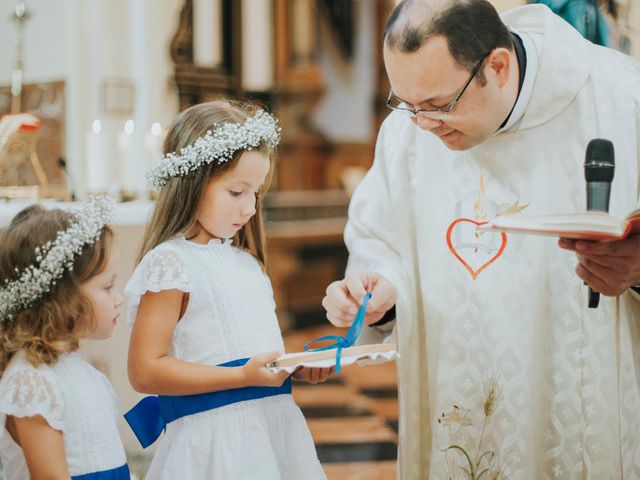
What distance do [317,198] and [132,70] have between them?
8.63 ft

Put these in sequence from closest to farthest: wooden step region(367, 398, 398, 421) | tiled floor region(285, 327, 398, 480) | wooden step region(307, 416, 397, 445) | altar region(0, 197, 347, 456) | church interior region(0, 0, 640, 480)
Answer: church interior region(0, 0, 640, 480) → tiled floor region(285, 327, 398, 480) → wooden step region(307, 416, 397, 445) → wooden step region(367, 398, 398, 421) → altar region(0, 197, 347, 456)

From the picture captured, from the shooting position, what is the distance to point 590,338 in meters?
2.40

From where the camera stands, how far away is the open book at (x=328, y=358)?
78.7 inches

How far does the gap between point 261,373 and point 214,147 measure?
1.91 ft

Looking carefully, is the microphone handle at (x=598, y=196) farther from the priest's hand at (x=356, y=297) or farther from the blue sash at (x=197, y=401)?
the blue sash at (x=197, y=401)

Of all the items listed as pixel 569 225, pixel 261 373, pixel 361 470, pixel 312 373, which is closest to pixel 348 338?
pixel 312 373

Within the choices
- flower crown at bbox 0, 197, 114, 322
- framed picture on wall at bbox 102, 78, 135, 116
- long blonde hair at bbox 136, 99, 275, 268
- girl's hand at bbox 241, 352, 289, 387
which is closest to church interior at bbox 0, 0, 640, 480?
framed picture on wall at bbox 102, 78, 135, 116

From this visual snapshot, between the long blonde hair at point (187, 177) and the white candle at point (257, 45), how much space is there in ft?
18.0

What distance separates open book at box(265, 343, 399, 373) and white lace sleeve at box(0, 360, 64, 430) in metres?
0.53

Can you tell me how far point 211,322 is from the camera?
2.16 meters

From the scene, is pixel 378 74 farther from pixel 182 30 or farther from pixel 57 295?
pixel 57 295

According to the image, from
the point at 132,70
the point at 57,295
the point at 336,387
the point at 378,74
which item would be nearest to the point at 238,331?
the point at 57,295

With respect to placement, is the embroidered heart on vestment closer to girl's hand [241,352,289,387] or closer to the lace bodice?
the lace bodice

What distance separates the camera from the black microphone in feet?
6.44
